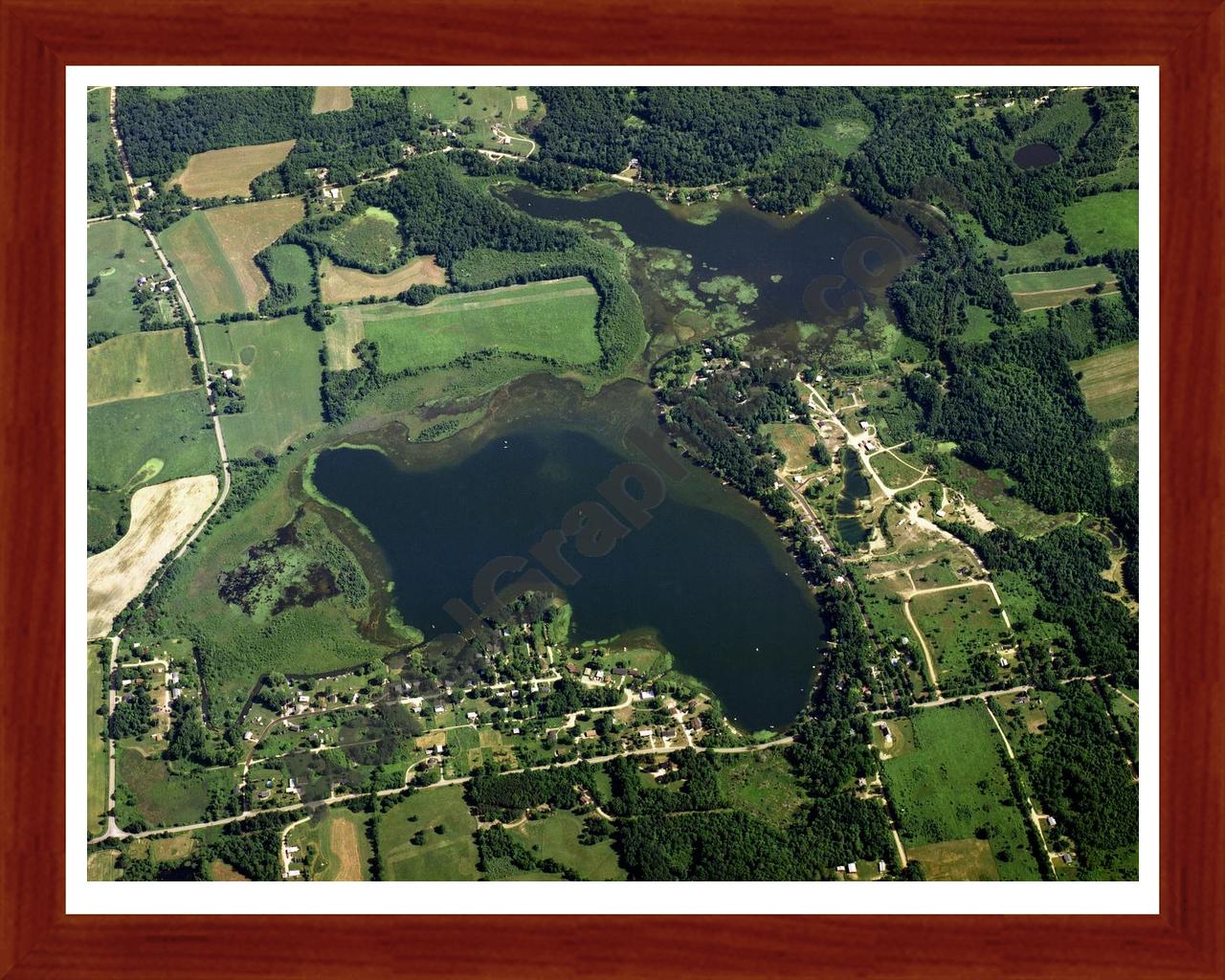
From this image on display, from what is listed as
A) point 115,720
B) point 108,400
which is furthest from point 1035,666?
point 108,400

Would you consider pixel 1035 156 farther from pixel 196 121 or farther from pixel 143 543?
pixel 143 543

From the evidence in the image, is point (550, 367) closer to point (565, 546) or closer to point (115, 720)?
point (565, 546)

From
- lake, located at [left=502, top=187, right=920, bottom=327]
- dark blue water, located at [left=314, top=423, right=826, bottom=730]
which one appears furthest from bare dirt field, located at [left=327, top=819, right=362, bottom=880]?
lake, located at [left=502, top=187, right=920, bottom=327]

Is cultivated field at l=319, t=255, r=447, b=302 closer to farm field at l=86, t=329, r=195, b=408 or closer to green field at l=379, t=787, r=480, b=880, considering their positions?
farm field at l=86, t=329, r=195, b=408

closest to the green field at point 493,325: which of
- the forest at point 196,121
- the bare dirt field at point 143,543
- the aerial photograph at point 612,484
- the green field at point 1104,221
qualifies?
the aerial photograph at point 612,484

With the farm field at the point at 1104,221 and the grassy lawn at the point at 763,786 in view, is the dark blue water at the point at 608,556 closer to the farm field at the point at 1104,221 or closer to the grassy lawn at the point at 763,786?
the grassy lawn at the point at 763,786

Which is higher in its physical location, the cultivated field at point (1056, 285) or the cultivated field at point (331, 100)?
the cultivated field at point (331, 100)

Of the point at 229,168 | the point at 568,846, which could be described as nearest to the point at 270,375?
the point at 229,168
